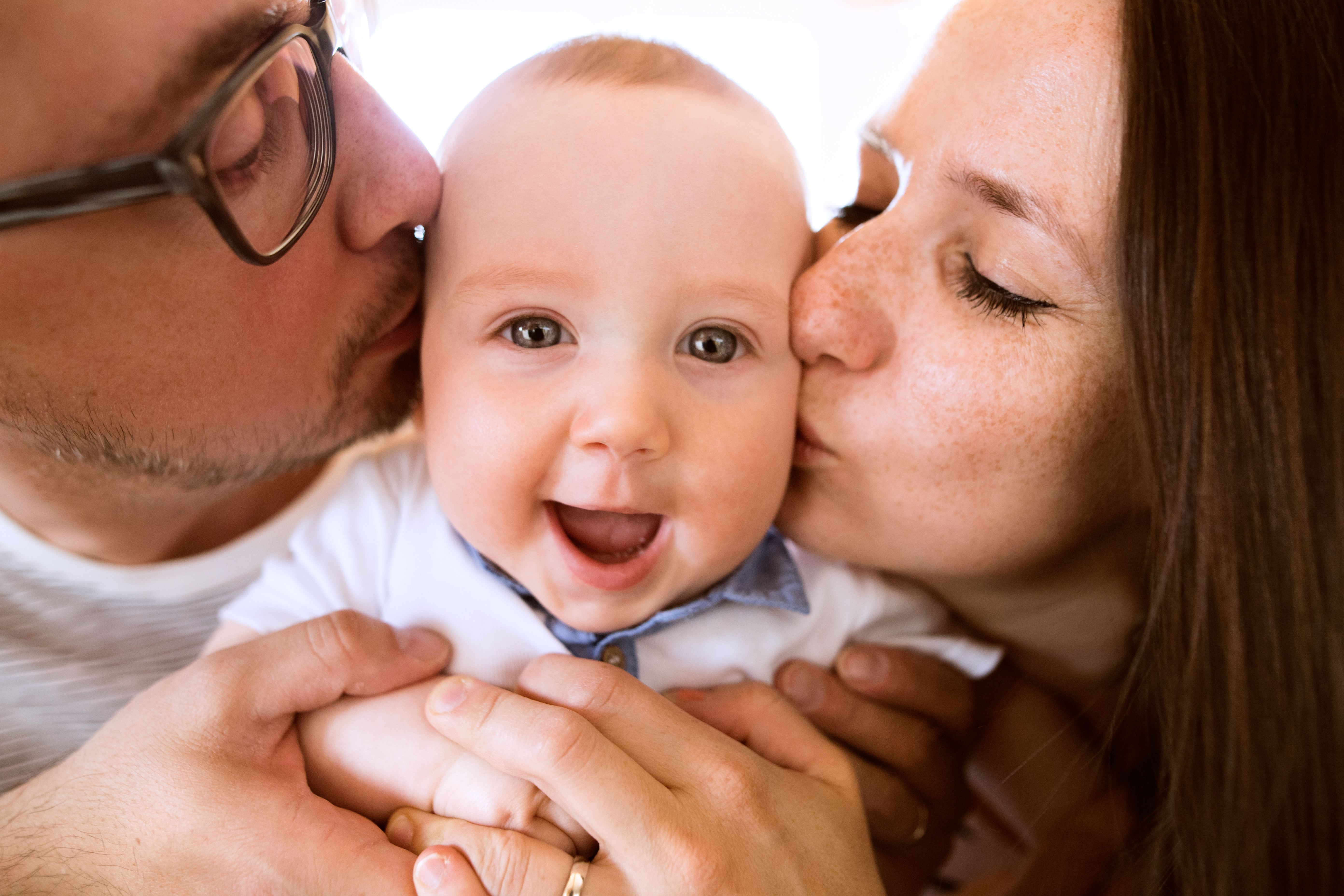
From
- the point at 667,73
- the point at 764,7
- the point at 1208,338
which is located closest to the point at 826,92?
the point at 764,7

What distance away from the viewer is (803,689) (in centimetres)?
162

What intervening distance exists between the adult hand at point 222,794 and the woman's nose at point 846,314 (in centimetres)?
84

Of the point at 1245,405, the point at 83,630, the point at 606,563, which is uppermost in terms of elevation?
the point at 1245,405

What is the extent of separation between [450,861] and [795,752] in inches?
24.5

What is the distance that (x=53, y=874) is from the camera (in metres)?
1.33

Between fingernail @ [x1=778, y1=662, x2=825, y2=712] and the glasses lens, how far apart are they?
1.18 m

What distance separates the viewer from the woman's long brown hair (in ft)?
3.74

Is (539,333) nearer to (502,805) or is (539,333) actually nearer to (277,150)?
(277,150)

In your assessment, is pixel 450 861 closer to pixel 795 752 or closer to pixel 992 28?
pixel 795 752

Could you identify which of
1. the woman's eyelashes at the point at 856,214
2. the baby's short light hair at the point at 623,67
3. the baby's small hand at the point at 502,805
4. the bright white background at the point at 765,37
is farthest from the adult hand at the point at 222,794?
the bright white background at the point at 765,37

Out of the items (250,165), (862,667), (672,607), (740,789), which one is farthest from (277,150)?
(862,667)

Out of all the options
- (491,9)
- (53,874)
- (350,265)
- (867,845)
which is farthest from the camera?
(491,9)

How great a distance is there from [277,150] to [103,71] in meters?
0.27

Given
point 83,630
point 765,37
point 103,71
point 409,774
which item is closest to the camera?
point 103,71
